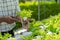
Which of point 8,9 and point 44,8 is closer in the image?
point 8,9

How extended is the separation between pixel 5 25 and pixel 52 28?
28.6 inches

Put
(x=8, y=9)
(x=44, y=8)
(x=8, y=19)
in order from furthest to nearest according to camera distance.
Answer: (x=44, y=8)
(x=8, y=9)
(x=8, y=19)

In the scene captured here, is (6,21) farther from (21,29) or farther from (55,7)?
(55,7)

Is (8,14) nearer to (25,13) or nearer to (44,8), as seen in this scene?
(25,13)

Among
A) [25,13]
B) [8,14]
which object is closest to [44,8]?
[8,14]

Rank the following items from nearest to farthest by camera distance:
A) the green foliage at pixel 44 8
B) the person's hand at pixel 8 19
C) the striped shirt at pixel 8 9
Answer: the person's hand at pixel 8 19 → the striped shirt at pixel 8 9 → the green foliage at pixel 44 8

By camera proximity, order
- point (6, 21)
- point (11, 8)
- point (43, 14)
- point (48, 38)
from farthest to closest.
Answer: point (43, 14)
point (11, 8)
point (6, 21)
point (48, 38)

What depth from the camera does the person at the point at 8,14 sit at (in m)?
3.04

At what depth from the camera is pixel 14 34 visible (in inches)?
125

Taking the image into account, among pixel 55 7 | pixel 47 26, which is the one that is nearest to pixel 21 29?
pixel 47 26

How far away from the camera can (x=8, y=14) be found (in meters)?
3.24

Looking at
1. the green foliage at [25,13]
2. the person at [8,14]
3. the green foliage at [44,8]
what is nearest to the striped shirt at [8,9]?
the person at [8,14]

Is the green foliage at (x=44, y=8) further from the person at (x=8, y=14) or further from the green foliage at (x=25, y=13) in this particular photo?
the green foliage at (x=25, y=13)

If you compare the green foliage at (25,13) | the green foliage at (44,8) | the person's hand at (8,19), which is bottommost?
the green foliage at (44,8)
